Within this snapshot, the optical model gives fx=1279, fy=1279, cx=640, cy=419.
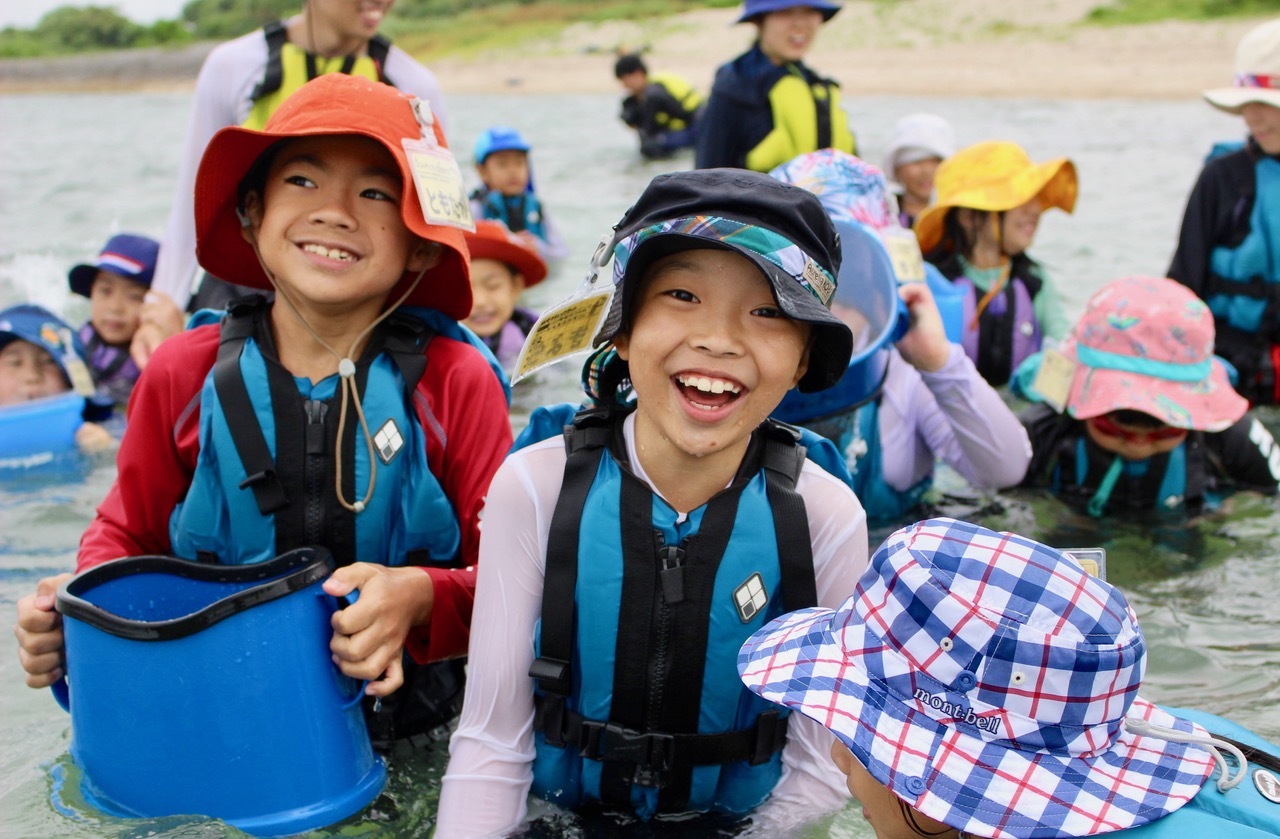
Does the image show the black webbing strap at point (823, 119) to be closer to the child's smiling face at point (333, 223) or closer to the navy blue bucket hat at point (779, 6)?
the navy blue bucket hat at point (779, 6)

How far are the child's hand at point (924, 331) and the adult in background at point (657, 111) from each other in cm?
1348

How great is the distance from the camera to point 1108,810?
5.34 ft

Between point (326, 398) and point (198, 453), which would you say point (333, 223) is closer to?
point (326, 398)

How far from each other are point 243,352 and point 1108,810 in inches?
72.2

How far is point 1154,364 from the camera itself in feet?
13.2

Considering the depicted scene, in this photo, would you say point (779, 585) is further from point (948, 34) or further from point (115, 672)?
point (948, 34)

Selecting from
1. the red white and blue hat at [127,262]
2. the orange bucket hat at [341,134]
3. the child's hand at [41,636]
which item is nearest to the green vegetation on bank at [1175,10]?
the red white and blue hat at [127,262]

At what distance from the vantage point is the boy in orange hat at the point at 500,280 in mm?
5273

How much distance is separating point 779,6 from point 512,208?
4167mm

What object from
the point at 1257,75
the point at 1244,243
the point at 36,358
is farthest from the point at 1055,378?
the point at 36,358

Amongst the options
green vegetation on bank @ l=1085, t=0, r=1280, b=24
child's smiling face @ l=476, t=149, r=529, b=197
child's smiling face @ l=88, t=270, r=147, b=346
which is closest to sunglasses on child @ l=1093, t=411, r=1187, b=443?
child's smiling face @ l=88, t=270, r=147, b=346

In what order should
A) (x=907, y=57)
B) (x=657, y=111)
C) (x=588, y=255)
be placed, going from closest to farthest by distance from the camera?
(x=588, y=255)
(x=657, y=111)
(x=907, y=57)

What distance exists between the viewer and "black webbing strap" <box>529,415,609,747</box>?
2.26 metres

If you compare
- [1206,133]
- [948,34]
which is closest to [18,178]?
[1206,133]
